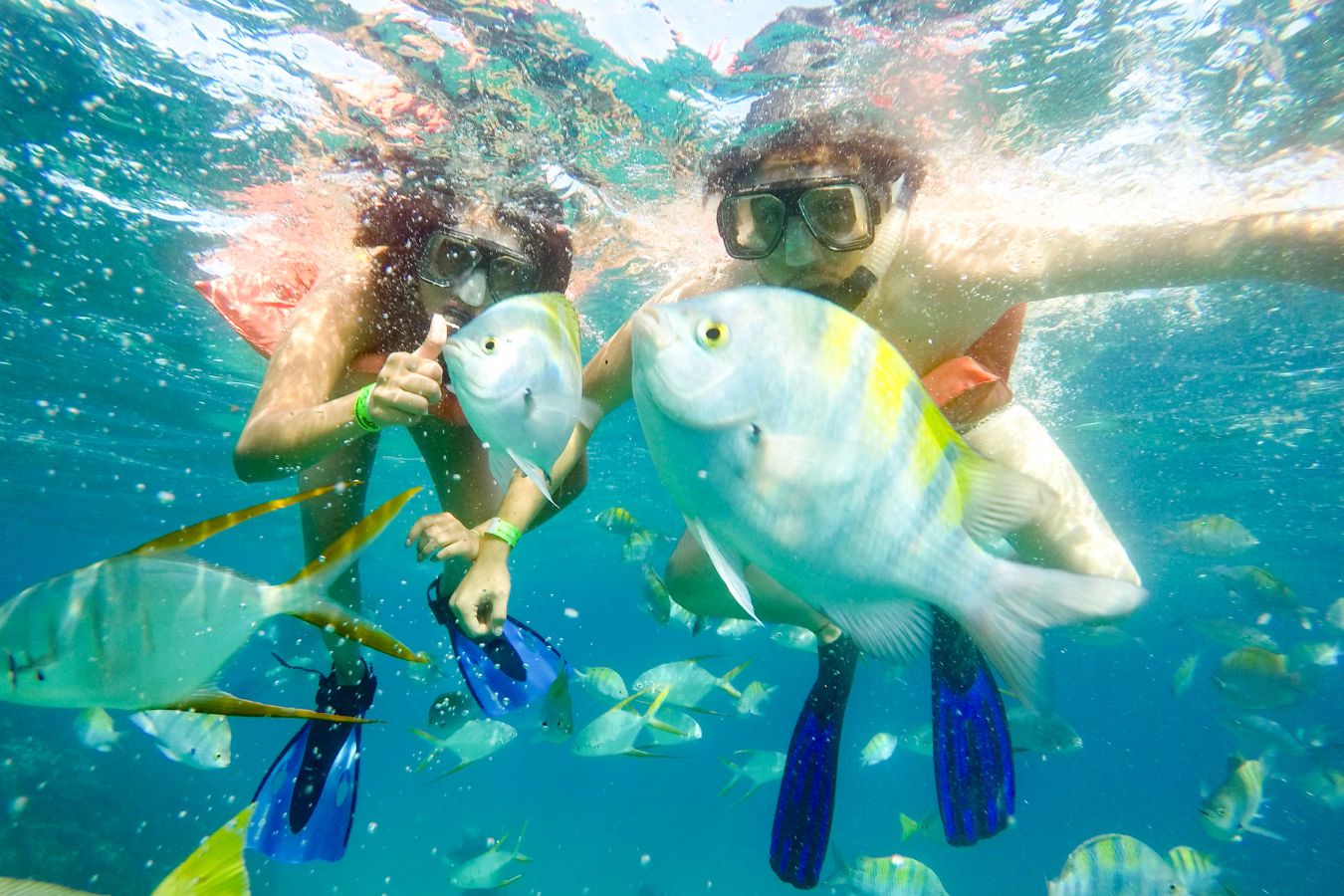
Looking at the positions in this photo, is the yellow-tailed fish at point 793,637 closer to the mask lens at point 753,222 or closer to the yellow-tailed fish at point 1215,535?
the yellow-tailed fish at point 1215,535

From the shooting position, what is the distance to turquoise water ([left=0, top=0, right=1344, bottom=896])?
5504 mm

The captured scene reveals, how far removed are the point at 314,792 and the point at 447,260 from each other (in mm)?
3847

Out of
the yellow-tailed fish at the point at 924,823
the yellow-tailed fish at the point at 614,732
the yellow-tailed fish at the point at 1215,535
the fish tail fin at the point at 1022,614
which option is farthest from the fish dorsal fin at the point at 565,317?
the yellow-tailed fish at the point at 1215,535

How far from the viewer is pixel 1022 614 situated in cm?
131

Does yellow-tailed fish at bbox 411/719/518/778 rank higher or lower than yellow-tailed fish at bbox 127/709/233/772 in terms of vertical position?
lower

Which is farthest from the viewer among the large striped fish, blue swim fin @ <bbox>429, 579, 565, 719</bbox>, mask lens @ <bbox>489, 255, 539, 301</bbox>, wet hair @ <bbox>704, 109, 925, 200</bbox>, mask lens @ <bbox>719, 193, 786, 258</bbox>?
mask lens @ <bbox>489, 255, 539, 301</bbox>

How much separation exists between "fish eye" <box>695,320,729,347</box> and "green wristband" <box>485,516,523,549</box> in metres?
2.03

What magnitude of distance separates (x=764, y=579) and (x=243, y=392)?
1673 centimetres

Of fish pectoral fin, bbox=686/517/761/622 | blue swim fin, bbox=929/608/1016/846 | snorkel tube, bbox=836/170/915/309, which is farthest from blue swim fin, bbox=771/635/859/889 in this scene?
fish pectoral fin, bbox=686/517/761/622

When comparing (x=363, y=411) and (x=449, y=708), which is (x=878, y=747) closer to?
(x=449, y=708)

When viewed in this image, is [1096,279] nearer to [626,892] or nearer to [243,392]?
[243,392]

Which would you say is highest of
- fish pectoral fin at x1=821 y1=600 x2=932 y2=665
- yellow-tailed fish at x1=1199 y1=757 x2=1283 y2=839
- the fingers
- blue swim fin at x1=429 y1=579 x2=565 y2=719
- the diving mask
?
the diving mask

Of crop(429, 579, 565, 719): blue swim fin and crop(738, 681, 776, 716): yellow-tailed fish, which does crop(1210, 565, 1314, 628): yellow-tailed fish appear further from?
crop(429, 579, 565, 719): blue swim fin

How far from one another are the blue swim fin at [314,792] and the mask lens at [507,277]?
3200 millimetres
